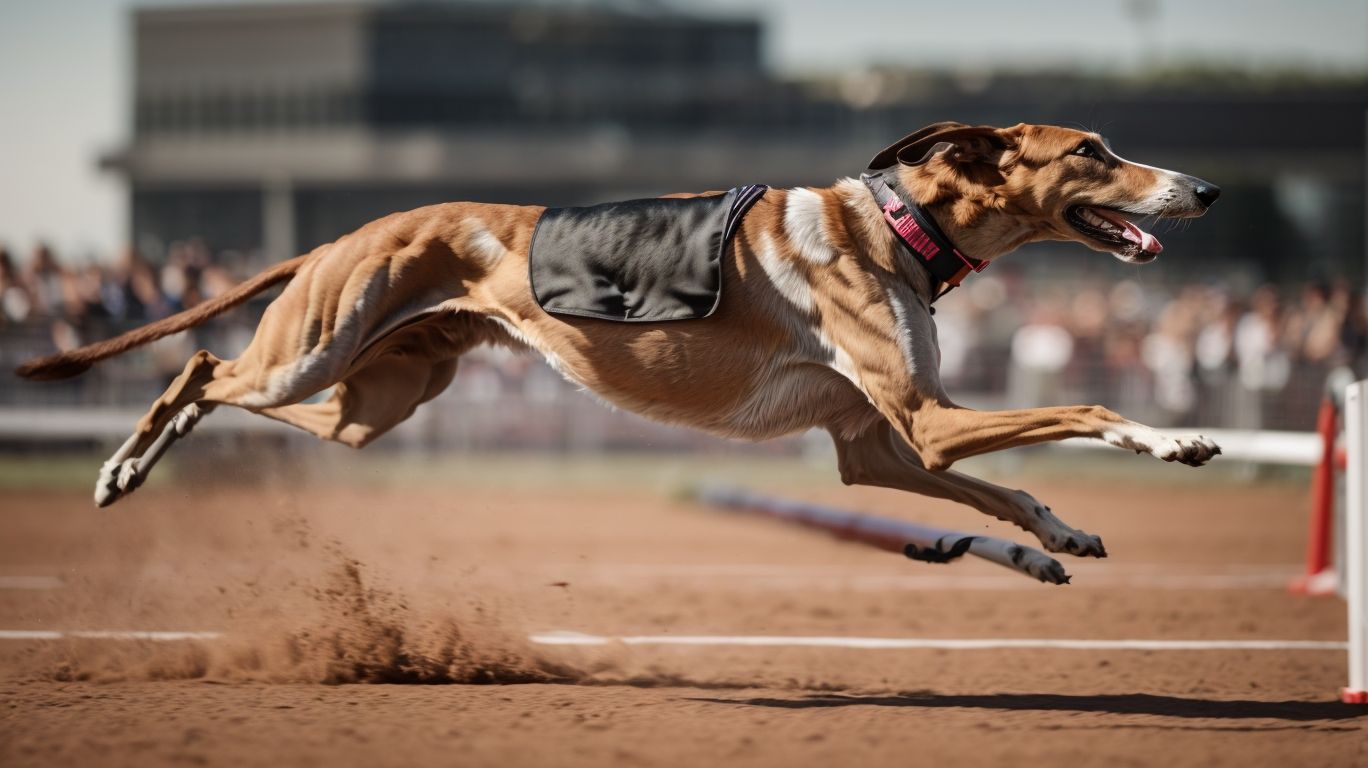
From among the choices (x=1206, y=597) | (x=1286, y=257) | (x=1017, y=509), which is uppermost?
(x=1286, y=257)

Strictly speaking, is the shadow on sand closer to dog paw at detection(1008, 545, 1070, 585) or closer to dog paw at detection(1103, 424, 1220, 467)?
dog paw at detection(1008, 545, 1070, 585)

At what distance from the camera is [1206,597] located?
8562 millimetres

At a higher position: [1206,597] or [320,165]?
[320,165]

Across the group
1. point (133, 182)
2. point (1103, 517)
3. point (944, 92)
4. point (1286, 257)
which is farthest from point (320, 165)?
point (1103, 517)

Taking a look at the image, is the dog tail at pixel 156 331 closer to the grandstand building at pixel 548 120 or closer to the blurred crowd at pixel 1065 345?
the blurred crowd at pixel 1065 345

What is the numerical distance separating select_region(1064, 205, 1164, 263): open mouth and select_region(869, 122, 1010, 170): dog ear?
397mm

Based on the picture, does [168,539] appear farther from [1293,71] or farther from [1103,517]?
[1293,71]

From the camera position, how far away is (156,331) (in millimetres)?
6633

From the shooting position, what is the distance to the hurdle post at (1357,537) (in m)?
5.44

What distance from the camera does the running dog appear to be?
556 centimetres

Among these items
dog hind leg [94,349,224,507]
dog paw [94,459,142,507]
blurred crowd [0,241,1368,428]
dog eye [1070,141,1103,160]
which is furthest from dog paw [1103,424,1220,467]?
blurred crowd [0,241,1368,428]

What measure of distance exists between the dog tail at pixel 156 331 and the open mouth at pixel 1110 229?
130 inches

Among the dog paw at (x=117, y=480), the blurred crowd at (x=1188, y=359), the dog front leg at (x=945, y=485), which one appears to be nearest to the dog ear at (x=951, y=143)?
the dog front leg at (x=945, y=485)

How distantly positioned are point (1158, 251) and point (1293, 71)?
1565 inches
